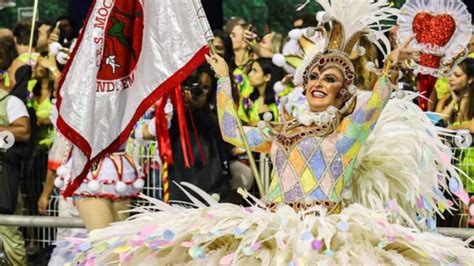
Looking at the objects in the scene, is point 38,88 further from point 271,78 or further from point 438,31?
point 438,31

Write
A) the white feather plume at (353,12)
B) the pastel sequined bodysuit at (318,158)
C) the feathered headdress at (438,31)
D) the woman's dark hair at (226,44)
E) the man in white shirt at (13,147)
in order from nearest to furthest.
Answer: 1. the pastel sequined bodysuit at (318,158)
2. the white feather plume at (353,12)
3. the feathered headdress at (438,31)
4. the woman's dark hair at (226,44)
5. the man in white shirt at (13,147)

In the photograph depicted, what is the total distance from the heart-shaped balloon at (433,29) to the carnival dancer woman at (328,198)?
6.67 ft

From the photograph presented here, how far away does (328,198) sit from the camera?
5.80 metres

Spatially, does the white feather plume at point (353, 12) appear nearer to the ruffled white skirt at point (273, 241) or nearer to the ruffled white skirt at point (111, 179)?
the ruffled white skirt at point (273, 241)

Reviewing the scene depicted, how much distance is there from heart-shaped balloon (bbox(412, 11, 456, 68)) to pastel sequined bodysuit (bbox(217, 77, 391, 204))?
258cm

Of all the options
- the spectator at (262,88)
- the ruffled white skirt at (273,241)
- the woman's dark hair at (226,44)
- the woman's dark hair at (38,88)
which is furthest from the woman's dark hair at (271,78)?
the ruffled white skirt at (273,241)

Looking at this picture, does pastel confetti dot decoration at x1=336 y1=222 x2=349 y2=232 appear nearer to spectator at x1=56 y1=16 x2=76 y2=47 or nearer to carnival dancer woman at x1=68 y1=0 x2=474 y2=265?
carnival dancer woman at x1=68 y1=0 x2=474 y2=265

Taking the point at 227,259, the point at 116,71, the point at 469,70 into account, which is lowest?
the point at 227,259

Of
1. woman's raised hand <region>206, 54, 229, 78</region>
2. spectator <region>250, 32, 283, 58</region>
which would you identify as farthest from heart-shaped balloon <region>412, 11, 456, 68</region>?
woman's raised hand <region>206, 54, 229, 78</region>

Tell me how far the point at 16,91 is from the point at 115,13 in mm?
2641

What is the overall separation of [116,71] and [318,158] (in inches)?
61.0

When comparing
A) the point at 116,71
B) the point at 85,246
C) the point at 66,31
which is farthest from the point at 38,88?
the point at 85,246

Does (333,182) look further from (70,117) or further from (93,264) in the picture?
(70,117)

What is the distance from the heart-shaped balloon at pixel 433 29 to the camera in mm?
8297
